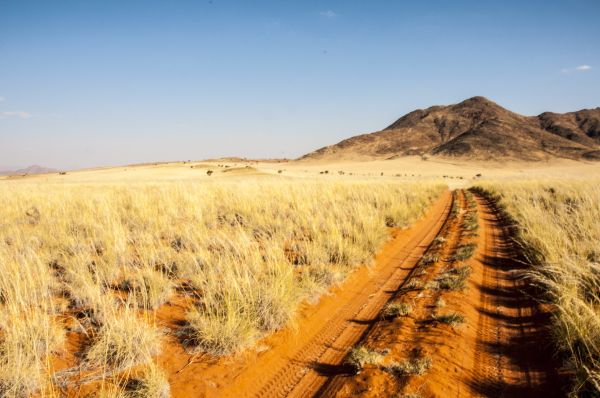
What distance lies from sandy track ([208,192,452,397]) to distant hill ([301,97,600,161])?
9551 centimetres

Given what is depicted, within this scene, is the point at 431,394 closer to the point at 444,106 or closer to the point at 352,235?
the point at 352,235

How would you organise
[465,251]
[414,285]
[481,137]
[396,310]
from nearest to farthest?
[396,310], [414,285], [465,251], [481,137]

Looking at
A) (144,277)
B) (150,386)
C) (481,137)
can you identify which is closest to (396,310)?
(150,386)

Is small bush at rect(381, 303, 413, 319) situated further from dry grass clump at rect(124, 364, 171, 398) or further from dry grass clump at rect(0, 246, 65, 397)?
dry grass clump at rect(0, 246, 65, 397)

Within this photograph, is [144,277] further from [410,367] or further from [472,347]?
[472,347]

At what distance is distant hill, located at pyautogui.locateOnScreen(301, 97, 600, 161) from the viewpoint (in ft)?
301

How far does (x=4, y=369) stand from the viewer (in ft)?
9.71

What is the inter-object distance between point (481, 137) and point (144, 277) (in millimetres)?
112060

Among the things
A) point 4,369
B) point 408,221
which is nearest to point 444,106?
point 408,221

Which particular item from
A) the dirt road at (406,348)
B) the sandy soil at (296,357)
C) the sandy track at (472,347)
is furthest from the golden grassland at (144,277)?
the sandy track at (472,347)

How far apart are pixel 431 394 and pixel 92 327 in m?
3.71

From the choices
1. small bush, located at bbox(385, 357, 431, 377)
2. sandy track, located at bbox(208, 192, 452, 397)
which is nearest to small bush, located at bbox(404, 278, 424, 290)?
sandy track, located at bbox(208, 192, 452, 397)

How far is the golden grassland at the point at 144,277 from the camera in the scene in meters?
3.37

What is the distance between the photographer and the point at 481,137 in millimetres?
100062
